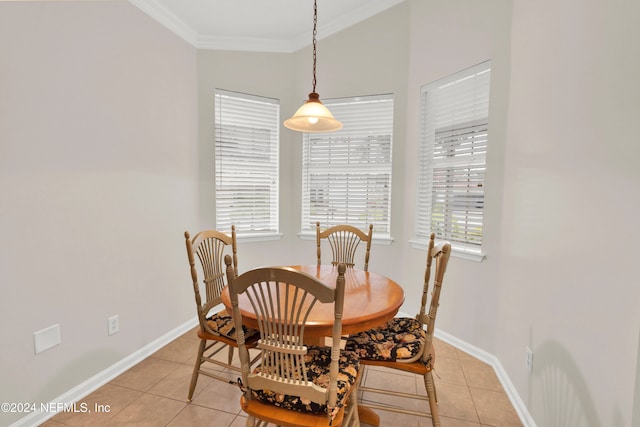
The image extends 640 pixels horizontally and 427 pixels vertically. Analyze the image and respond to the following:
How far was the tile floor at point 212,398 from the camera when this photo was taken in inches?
70.9

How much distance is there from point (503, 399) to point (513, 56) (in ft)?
7.57

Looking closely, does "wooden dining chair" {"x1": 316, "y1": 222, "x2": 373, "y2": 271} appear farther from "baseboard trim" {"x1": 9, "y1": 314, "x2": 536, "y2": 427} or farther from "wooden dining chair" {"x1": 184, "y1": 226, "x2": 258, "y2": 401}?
"baseboard trim" {"x1": 9, "y1": 314, "x2": 536, "y2": 427}

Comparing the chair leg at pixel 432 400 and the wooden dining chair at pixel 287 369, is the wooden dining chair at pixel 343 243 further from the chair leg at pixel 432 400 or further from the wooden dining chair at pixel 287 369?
the wooden dining chair at pixel 287 369

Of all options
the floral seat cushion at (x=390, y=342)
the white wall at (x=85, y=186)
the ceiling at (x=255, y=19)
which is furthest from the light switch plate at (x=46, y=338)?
Answer: the ceiling at (x=255, y=19)

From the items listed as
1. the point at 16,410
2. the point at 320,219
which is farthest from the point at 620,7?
the point at 16,410

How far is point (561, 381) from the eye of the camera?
57.0 inches

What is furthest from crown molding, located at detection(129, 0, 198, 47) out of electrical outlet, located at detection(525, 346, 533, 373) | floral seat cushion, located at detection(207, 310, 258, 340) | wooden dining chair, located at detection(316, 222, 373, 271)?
electrical outlet, located at detection(525, 346, 533, 373)

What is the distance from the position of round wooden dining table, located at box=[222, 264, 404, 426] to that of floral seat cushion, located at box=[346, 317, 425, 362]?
0.66 ft

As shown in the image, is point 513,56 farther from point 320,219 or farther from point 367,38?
point 320,219

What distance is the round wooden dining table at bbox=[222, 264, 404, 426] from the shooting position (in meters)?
1.36

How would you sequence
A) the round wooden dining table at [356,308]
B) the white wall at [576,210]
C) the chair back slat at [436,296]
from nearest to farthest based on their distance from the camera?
the white wall at [576,210]
the round wooden dining table at [356,308]
the chair back slat at [436,296]

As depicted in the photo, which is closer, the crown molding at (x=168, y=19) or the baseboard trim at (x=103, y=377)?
the baseboard trim at (x=103, y=377)

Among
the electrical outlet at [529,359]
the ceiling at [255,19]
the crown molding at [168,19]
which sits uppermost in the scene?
the ceiling at [255,19]

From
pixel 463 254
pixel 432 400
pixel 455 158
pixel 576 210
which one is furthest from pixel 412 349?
pixel 455 158
